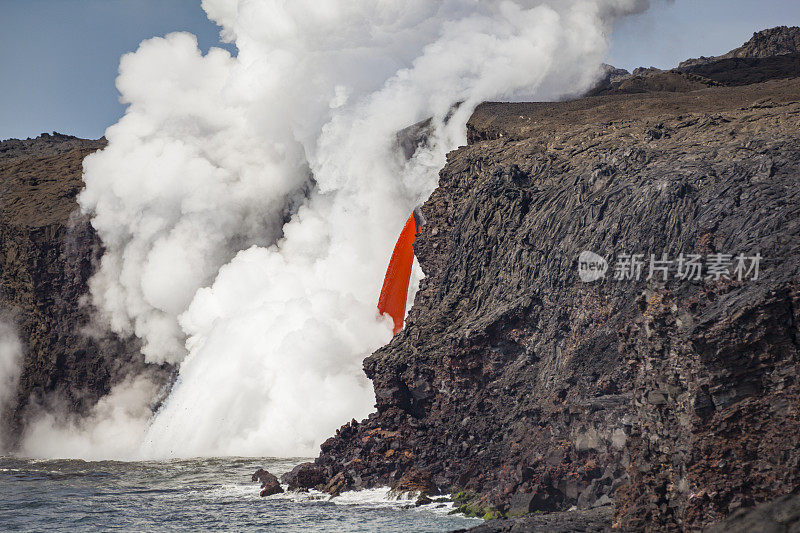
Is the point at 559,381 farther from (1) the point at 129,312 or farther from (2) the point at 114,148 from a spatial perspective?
(2) the point at 114,148

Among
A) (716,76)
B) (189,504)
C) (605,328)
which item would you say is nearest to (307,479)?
(189,504)

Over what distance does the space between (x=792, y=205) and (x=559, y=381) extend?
15863 mm

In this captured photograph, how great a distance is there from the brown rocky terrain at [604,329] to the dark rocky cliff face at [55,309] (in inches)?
1818

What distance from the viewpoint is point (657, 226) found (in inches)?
1700

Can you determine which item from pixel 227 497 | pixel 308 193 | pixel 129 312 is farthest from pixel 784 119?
pixel 129 312

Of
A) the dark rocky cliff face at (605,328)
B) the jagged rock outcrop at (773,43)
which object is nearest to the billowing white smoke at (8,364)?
the dark rocky cliff face at (605,328)

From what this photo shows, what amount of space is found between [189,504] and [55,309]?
174ft

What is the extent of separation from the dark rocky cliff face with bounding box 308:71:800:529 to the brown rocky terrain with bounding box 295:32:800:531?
9 centimetres

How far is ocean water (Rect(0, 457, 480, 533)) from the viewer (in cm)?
4053

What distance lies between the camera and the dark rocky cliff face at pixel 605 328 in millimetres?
26344

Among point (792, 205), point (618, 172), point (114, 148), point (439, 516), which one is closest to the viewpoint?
point (792, 205)

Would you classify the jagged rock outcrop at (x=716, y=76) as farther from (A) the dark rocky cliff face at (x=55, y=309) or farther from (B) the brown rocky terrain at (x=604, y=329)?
(A) the dark rocky cliff face at (x=55, y=309)

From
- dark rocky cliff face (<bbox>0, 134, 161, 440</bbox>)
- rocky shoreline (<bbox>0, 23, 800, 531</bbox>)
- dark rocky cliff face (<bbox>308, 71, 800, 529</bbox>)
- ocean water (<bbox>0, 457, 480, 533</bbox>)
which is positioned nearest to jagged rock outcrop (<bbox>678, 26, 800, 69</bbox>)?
rocky shoreline (<bbox>0, 23, 800, 531</bbox>)

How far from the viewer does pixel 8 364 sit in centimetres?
9362
